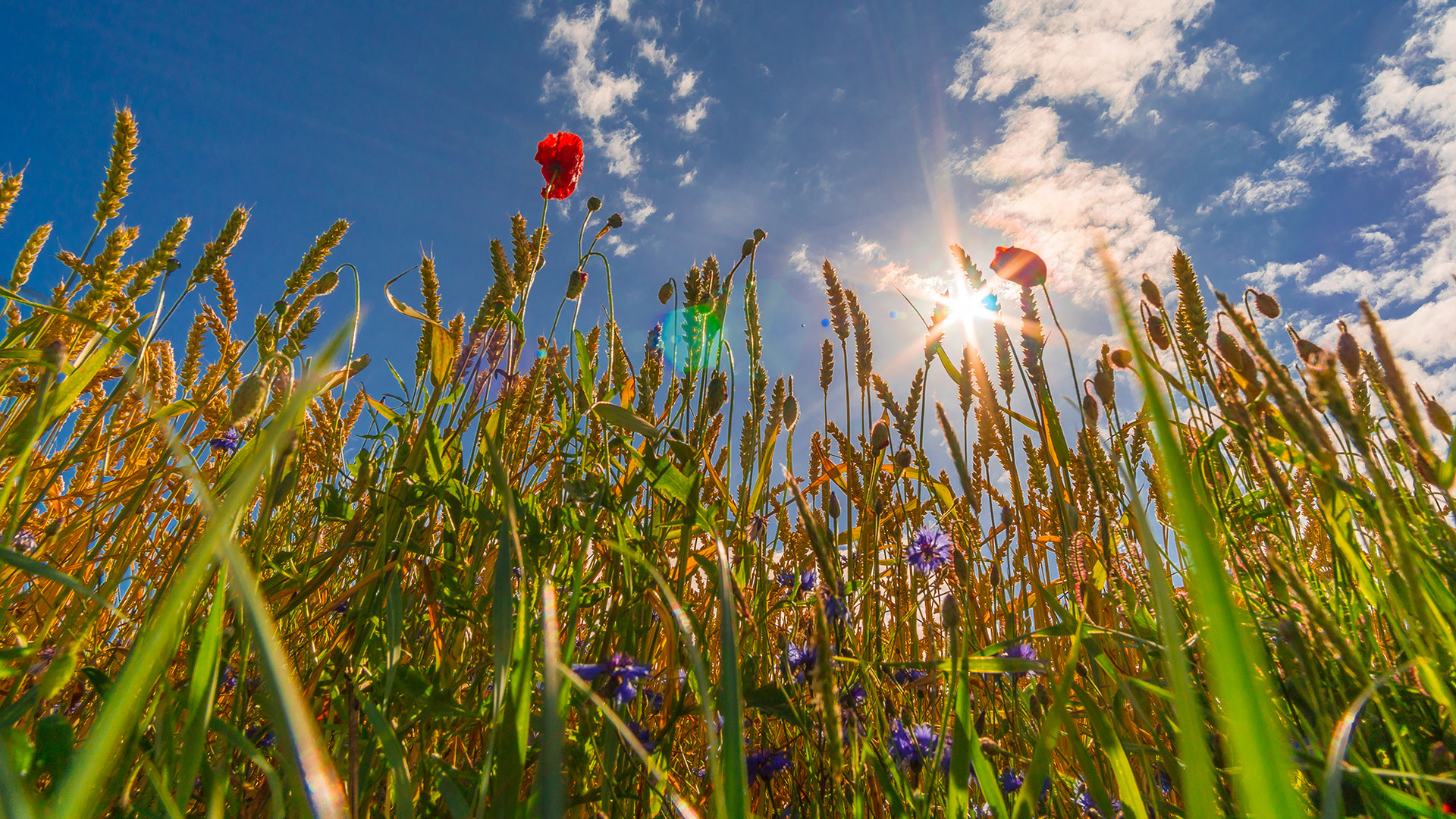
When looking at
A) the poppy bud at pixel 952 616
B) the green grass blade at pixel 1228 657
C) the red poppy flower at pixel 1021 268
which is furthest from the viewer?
the red poppy flower at pixel 1021 268

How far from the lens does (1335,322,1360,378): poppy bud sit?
102 centimetres

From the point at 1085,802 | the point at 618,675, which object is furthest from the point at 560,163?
the point at 1085,802

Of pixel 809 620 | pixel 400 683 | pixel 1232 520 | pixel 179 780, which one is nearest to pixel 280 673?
pixel 179 780

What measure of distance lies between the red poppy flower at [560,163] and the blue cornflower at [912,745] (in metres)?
1.32

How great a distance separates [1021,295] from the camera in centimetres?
145

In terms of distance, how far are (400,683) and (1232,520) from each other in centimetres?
142

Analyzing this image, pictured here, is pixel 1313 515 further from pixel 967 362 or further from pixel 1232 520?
pixel 967 362

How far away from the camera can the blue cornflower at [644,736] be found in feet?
3.15

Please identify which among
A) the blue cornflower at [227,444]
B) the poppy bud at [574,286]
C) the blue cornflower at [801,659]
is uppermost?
the poppy bud at [574,286]

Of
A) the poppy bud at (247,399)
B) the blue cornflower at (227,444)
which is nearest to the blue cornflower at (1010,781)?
the poppy bud at (247,399)

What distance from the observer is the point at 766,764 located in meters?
1.12

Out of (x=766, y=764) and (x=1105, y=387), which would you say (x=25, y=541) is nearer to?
(x=766, y=764)

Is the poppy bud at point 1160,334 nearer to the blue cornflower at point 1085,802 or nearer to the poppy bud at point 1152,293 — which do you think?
the poppy bud at point 1152,293

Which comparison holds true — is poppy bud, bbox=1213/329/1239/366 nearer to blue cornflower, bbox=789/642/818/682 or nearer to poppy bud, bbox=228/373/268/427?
blue cornflower, bbox=789/642/818/682
